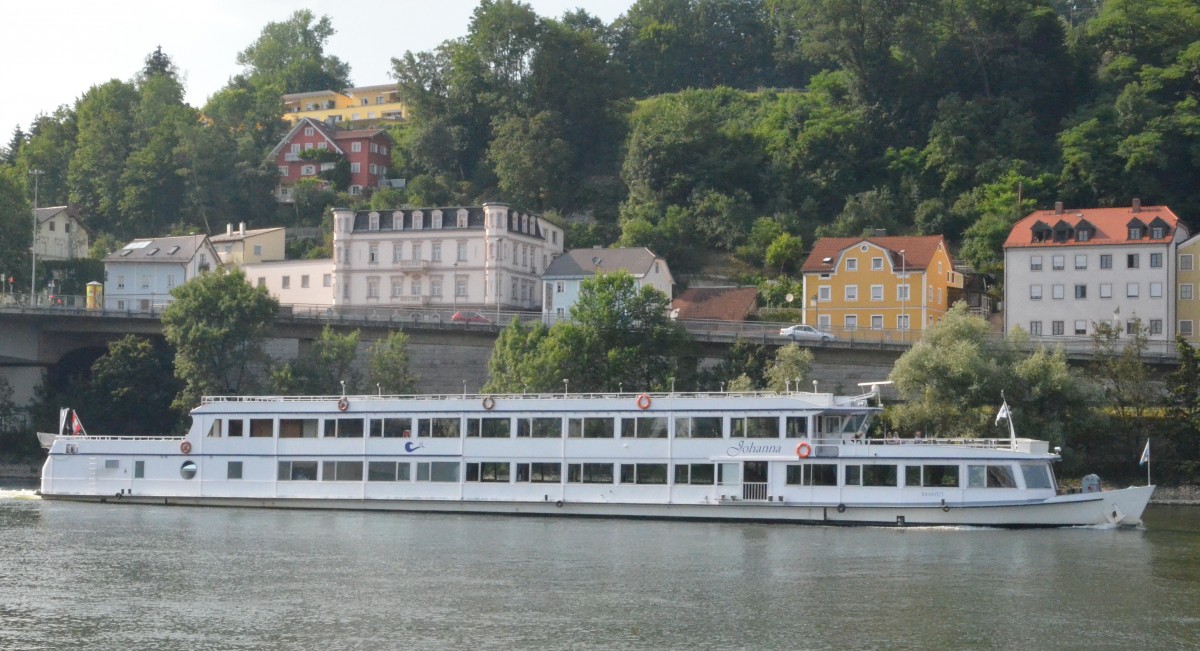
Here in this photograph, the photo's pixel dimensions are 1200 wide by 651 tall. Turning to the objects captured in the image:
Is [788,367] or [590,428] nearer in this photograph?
[590,428]

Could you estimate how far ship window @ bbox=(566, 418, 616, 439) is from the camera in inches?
2026

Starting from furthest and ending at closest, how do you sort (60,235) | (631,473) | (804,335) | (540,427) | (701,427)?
(60,235) < (804,335) < (540,427) < (631,473) < (701,427)

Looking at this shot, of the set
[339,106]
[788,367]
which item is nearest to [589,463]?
[788,367]

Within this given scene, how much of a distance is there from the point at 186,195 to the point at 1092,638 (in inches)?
3791

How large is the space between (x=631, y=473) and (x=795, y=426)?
5.88 m

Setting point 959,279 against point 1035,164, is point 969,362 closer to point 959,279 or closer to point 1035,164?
point 959,279

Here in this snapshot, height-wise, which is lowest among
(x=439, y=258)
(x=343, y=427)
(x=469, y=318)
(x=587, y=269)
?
(x=343, y=427)

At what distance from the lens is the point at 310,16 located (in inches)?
6506

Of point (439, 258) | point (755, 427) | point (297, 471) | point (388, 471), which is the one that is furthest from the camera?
point (439, 258)

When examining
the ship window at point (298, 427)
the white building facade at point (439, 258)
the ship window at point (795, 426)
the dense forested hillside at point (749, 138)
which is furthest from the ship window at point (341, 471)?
the dense forested hillside at point (749, 138)

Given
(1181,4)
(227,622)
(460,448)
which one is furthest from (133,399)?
(1181,4)

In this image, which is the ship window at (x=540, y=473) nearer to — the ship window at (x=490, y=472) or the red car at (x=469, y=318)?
the ship window at (x=490, y=472)

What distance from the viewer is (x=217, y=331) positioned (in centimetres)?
7594

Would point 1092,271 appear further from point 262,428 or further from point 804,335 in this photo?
point 262,428
